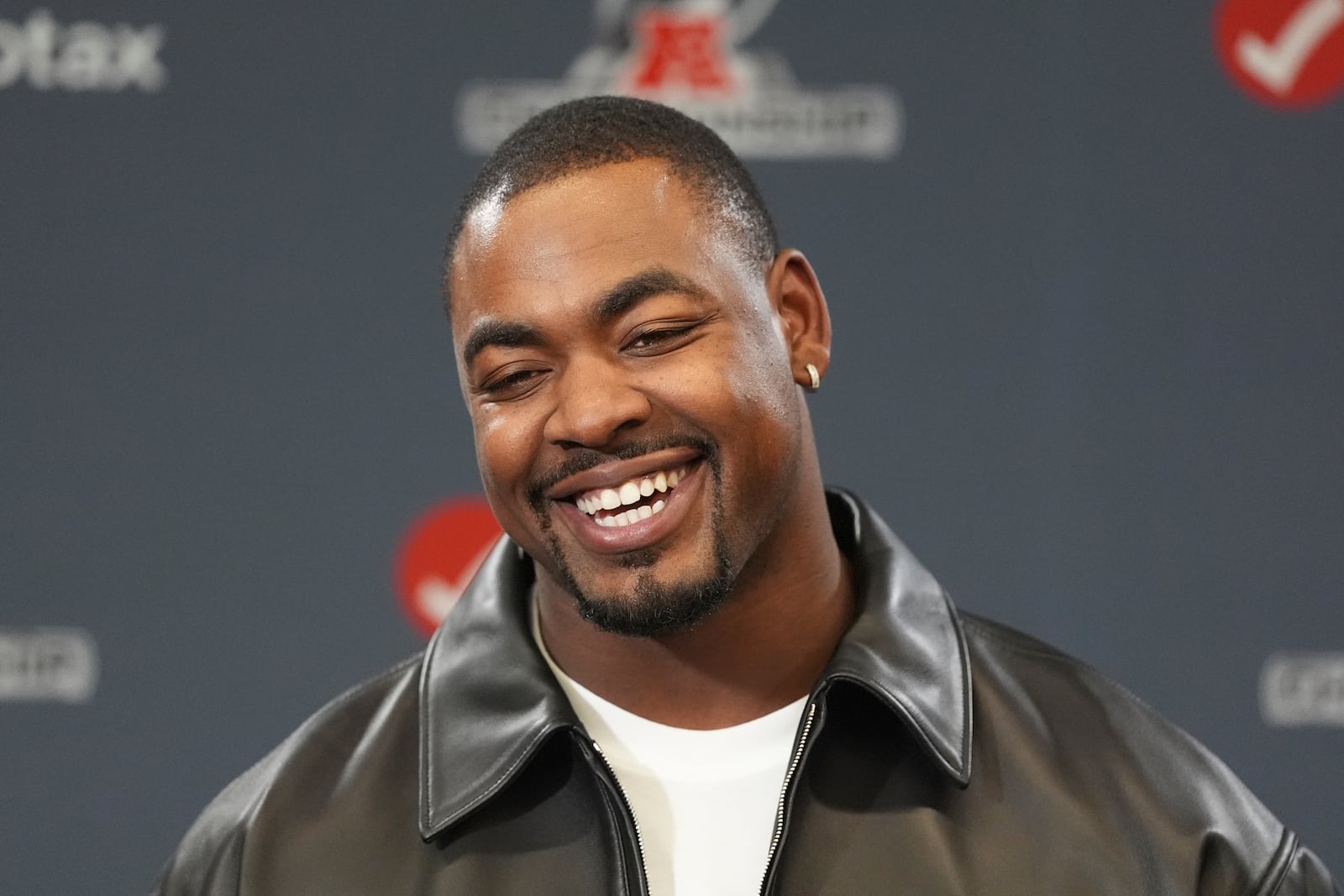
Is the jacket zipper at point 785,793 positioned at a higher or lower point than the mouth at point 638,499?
lower

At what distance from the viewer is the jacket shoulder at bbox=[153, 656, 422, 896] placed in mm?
1230

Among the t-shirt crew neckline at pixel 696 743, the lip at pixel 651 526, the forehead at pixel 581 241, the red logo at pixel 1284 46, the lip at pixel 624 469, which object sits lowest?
the t-shirt crew neckline at pixel 696 743

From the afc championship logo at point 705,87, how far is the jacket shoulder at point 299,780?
0.90m

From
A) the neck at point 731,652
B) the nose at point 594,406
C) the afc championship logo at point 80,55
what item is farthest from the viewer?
the afc championship logo at point 80,55

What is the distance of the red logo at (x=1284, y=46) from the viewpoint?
79.6 inches

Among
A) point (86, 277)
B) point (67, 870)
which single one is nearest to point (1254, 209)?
point (86, 277)

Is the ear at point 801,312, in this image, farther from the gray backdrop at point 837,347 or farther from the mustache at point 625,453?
the gray backdrop at point 837,347

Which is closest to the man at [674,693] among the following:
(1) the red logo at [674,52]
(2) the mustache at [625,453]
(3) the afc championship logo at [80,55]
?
(2) the mustache at [625,453]

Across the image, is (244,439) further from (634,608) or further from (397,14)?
(634,608)

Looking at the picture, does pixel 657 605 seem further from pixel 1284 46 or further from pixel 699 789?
pixel 1284 46

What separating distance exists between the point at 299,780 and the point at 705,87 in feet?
3.43

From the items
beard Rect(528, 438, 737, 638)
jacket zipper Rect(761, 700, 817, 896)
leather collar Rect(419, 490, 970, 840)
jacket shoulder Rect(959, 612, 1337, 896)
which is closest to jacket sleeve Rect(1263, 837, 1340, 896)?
jacket shoulder Rect(959, 612, 1337, 896)

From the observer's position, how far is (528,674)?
4.08ft

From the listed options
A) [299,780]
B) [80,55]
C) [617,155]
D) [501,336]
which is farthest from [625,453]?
[80,55]
